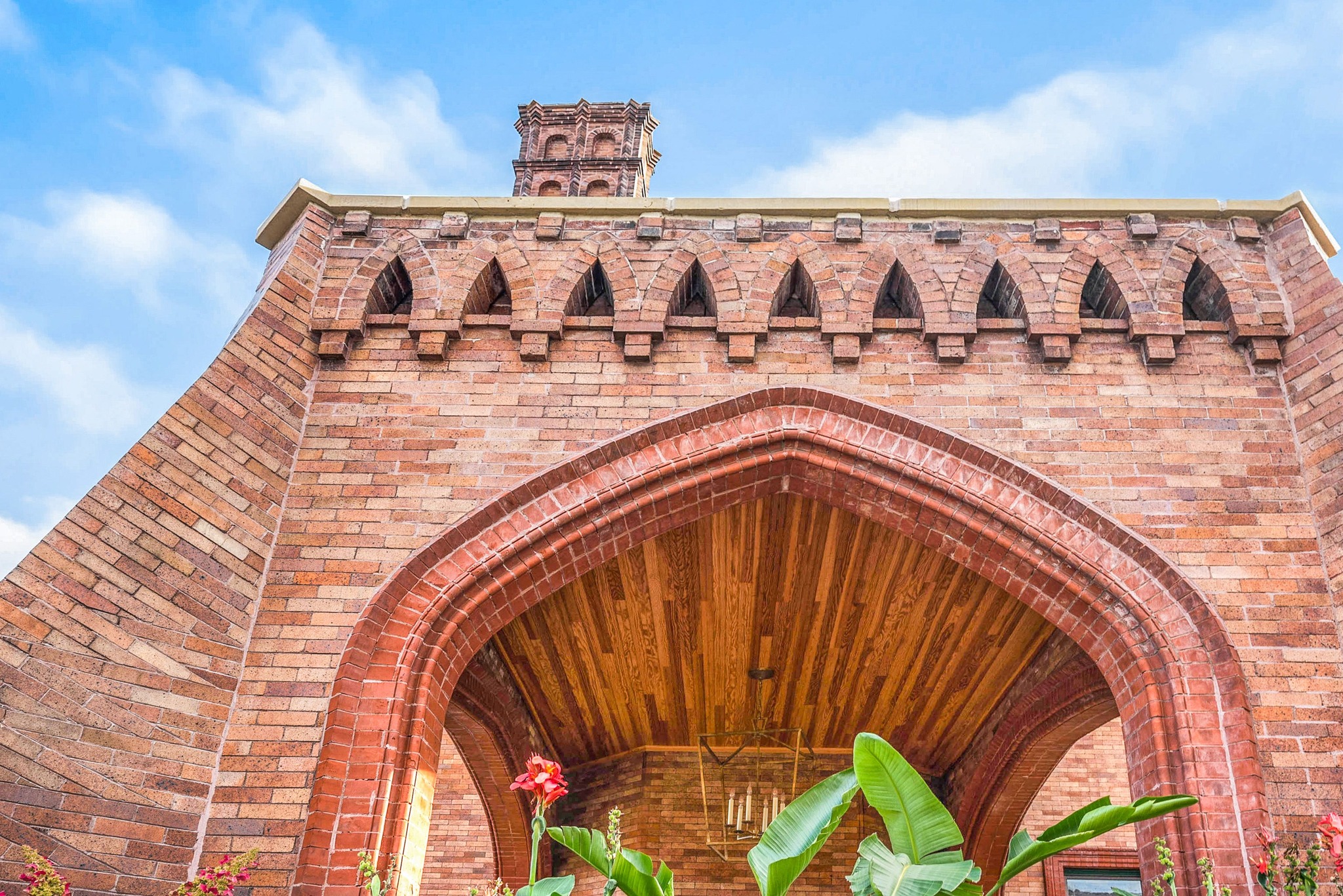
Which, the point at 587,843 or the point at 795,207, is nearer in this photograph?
the point at 587,843

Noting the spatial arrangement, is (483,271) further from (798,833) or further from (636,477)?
(798,833)

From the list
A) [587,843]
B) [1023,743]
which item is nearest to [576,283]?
[587,843]

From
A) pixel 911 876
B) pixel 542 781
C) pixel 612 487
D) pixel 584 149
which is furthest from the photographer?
pixel 584 149

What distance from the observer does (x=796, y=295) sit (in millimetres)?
6035

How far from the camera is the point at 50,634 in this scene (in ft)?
14.5

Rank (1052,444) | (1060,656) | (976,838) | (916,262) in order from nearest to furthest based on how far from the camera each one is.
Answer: (1052,444)
(916,262)
(1060,656)
(976,838)

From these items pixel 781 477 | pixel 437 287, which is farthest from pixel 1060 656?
pixel 437 287

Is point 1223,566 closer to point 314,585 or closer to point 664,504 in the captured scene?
point 664,504

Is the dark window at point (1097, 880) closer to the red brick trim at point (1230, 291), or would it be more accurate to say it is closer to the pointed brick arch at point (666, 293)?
the red brick trim at point (1230, 291)

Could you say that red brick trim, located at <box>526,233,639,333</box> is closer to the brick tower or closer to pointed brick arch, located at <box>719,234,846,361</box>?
pointed brick arch, located at <box>719,234,846,361</box>

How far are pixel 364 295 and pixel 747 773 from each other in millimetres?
5338

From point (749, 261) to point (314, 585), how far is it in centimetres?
293

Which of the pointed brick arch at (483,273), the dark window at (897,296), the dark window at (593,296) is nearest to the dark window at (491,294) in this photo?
the pointed brick arch at (483,273)

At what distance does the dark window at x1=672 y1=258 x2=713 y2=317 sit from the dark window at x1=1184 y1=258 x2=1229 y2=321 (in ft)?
8.74
